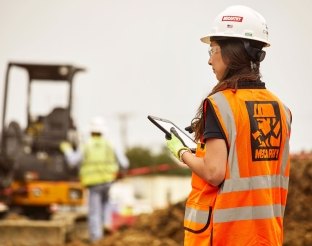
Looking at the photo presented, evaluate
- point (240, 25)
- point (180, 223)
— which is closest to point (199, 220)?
point (240, 25)

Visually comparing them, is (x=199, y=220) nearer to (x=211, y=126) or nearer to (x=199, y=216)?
(x=199, y=216)

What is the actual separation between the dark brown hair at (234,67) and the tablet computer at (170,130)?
0.53 ft

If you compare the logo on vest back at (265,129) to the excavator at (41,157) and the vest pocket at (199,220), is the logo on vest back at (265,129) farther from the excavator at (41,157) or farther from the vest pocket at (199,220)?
the excavator at (41,157)

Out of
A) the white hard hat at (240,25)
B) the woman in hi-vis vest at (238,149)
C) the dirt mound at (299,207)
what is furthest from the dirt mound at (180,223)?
the white hard hat at (240,25)

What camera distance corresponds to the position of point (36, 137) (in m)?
18.1

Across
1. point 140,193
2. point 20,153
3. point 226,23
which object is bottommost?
point 140,193

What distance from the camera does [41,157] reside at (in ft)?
58.1

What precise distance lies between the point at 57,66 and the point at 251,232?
14.6m

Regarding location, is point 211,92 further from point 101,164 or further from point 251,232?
point 101,164

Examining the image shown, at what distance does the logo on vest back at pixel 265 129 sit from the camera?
14.9ft

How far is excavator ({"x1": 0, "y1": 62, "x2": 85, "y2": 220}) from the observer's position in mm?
17406

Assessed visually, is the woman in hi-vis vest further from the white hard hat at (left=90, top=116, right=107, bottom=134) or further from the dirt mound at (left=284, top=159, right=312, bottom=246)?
the white hard hat at (left=90, top=116, right=107, bottom=134)

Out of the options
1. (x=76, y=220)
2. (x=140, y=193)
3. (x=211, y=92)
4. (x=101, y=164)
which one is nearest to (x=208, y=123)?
(x=211, y=92)

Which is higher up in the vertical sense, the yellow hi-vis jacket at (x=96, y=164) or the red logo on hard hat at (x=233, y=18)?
the red logo on hard hat at (x=233, y=18)
